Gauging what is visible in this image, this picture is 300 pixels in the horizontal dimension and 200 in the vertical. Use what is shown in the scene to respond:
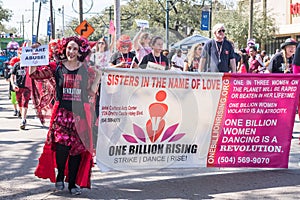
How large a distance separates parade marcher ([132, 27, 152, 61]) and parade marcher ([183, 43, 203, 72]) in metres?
0.66

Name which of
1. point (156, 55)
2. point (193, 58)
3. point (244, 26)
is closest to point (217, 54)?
point (193, 58)

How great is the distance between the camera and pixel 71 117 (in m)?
6.27

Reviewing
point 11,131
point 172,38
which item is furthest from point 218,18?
point 172,38

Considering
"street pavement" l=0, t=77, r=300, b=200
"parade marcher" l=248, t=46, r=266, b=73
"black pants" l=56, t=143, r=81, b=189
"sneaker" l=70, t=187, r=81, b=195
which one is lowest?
"street pavement" l=0, t=77, r=300, b=200

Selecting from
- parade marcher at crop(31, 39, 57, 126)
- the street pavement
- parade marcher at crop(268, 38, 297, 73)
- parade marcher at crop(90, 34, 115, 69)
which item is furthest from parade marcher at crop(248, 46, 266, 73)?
parade marcher at crop(31, 39, 57, 126)

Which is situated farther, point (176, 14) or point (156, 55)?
point (176, 14)

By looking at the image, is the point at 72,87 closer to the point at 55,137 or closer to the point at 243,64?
the point at 55,137

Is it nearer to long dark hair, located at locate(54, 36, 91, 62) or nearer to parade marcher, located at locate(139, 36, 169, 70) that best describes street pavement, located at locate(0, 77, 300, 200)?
long dark hair, located at locate(54, 36, 91, 62)

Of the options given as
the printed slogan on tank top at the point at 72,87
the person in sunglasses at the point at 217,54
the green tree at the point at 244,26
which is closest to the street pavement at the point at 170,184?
the printed slogan on tank top at the point at 72,87

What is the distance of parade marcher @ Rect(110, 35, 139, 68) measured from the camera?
8.39m

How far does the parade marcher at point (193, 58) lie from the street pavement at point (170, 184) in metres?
1.80

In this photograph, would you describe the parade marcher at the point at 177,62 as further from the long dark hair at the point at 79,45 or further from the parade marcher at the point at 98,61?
the long dark hair at the point at 79,45

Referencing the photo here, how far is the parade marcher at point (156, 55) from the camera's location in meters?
8.20

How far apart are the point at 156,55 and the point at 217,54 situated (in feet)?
4.85
